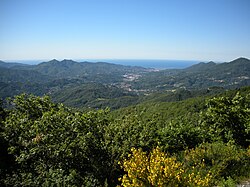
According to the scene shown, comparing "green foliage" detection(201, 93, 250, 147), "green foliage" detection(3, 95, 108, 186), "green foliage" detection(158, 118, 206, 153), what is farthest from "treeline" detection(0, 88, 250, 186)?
"green foliage" detection(201, 93, 250, 147)

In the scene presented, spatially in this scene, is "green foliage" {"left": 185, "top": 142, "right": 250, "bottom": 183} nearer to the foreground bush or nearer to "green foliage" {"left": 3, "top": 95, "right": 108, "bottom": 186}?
the foreground bush

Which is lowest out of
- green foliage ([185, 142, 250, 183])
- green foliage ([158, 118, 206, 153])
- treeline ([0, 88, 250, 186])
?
green foliage ([158, 118, 206, 153])

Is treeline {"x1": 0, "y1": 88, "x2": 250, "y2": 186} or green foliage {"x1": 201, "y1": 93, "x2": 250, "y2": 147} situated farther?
green foliage {"x1": 201, "y1": 93, "x2": 250, "y2": 147}

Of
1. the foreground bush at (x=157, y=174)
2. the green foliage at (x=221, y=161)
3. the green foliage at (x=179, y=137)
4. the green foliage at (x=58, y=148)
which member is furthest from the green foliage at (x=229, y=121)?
the foreground bush at (x=157, y=174)

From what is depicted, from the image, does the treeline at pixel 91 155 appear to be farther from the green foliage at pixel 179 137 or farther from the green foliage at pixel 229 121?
the green foliage at pixel 229 121

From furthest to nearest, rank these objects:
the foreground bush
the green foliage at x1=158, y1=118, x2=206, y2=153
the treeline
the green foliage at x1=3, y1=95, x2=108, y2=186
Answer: the green foliage at x1=158, y1=118, x2=206, y2=153 → the green foliage at x1=3, y1=95, x2=108, y2=186 → the treeline → the foreground bush

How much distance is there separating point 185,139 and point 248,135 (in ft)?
15.2

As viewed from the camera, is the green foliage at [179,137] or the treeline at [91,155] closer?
the treeline at [91,155]

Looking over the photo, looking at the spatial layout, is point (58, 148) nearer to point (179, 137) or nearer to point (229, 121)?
point (179, 137)

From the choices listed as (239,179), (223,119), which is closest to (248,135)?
(223,119)

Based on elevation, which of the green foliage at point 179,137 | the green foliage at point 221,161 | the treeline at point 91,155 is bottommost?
the green foliage at point 179,137

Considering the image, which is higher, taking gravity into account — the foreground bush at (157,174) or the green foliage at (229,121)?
the foreground bush at (157,174)

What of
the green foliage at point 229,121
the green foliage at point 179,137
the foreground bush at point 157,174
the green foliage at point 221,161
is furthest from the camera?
the green foliage at point 229,121

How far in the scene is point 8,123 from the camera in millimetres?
10406
